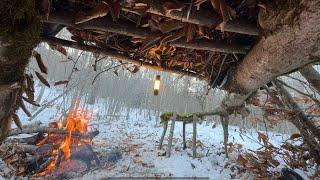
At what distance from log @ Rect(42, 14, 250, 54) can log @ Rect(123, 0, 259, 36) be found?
1.05 ft

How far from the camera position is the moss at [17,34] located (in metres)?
1.48

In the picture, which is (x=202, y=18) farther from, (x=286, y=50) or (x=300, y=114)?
(x=300, y=114)

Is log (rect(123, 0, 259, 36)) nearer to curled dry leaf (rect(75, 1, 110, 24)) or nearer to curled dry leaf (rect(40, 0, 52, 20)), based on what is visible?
curled dry leaf (rect(75, 1, 110, 24))

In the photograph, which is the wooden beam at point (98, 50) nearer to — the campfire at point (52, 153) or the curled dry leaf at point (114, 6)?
the curled dry leaf at point (114, 6)

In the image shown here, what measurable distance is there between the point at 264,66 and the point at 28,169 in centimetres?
658

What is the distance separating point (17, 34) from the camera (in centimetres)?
158

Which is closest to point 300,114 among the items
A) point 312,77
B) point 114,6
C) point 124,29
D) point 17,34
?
point 312,77

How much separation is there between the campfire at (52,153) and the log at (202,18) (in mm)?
6103

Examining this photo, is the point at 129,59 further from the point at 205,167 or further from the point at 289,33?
the point at 205,167

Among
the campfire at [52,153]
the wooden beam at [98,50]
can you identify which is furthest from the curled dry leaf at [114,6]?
the campfire at [52,153]

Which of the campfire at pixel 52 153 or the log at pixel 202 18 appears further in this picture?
the campfire at pixel 52 153

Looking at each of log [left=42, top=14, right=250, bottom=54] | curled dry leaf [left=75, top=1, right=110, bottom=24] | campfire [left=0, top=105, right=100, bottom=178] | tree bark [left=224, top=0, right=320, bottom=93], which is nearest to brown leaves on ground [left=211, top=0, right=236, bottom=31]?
tree bark [left=224, top=0, right=320, bottom=93]

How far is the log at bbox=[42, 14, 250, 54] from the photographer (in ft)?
6.09

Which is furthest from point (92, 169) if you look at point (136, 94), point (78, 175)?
point (136, 94)
